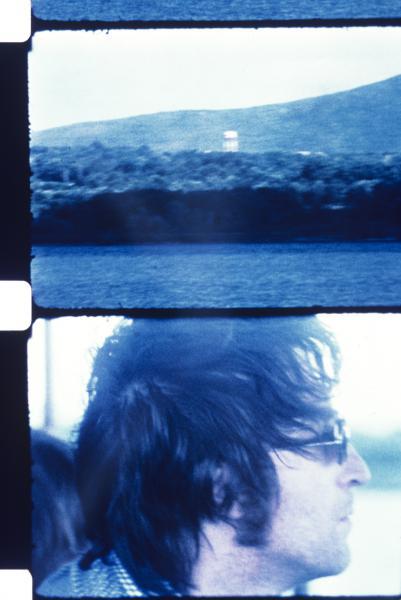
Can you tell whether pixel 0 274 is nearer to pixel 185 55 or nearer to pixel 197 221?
pixel 197 221

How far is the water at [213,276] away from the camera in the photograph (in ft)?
3.10

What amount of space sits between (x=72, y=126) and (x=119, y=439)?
490 millimetres

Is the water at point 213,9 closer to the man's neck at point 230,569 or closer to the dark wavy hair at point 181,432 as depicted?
the dark wavy hair at point 181,432

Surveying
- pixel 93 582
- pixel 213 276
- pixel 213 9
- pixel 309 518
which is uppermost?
pixel 213 9

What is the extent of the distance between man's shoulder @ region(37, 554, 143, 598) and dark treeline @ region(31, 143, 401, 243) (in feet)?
1.68

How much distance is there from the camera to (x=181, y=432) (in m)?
0.94

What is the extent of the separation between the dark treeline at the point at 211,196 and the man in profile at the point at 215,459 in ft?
0.49

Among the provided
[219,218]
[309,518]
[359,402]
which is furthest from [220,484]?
[219,218]

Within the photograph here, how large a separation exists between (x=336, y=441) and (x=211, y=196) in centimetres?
42

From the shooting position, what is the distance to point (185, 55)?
3.10 ft

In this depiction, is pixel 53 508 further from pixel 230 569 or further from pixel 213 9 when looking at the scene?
pixel 213 9

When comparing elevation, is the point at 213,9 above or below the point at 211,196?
above

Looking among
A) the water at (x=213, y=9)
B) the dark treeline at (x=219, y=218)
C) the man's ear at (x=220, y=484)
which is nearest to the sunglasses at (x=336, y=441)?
the man's ear at (x=220, y=484)

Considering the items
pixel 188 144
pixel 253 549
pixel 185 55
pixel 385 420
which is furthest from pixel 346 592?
pixel 185 55
